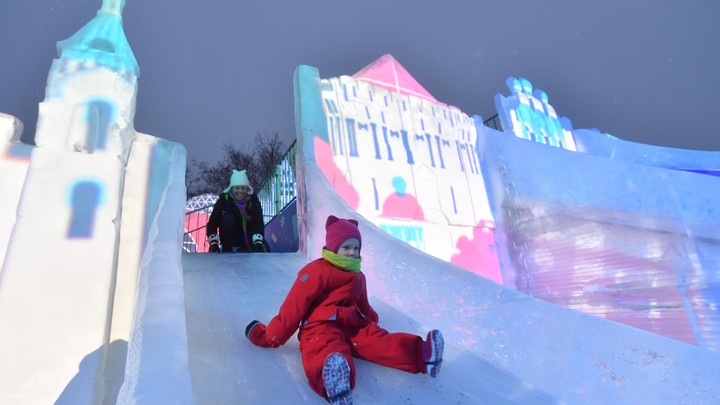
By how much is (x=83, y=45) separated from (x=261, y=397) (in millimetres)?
2893

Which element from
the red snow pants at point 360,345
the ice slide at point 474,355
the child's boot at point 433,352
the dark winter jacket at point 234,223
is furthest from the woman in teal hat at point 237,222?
the child's boot at point 433,352

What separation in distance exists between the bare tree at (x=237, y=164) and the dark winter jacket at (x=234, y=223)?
39.9 ft

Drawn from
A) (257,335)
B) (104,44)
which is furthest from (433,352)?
(104,44)

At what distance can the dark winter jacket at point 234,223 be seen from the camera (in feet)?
12.2

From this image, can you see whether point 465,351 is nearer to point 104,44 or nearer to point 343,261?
point 343,261

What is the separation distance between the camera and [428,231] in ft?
14.4

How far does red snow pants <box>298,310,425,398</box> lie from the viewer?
4.27 feet

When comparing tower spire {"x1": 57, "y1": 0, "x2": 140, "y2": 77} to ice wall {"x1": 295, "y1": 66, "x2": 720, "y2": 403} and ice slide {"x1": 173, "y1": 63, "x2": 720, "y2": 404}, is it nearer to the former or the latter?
ice slide {"x1": 173, "y1": 63, "x2": 720, "y2": 404}

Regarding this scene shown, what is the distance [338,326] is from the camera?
144cm

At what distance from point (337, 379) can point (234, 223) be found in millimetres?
2851

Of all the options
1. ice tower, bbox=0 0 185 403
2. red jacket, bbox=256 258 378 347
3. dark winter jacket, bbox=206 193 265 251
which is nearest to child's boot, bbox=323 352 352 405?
red jacket, bbox=256 258 378 347

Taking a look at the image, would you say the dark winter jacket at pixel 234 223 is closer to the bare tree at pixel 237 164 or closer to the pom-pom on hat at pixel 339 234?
the pom-pom on hat at pixel 339 234

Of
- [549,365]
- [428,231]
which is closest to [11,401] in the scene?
[549,365]

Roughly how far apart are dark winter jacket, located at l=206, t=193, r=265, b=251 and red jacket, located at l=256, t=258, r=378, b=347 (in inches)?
92.1
